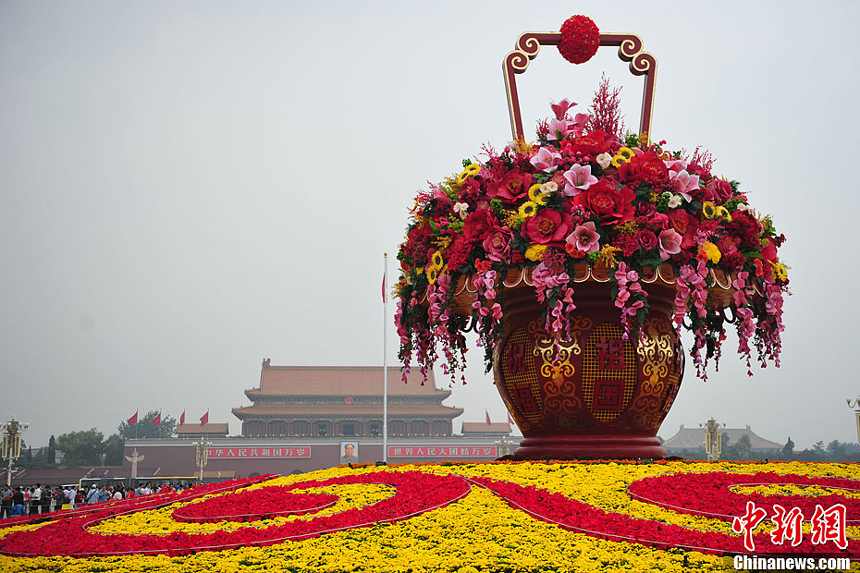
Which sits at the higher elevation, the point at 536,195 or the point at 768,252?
the point at 536,195

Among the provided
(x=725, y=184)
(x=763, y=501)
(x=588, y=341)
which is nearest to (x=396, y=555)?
(x=763, y=501)

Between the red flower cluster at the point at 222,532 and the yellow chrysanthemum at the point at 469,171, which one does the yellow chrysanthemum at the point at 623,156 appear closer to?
the yellow chrysanthemum at the point at 469,171

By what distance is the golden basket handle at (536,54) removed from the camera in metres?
5.11

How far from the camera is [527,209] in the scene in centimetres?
382

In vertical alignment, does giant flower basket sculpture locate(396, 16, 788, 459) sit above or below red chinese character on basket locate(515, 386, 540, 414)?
above

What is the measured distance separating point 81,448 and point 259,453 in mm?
15860

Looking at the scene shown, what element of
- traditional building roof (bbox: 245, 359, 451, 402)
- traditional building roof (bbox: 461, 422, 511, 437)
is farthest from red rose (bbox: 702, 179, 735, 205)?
traditional building roof (bbox: 245, 359, 451, 402)

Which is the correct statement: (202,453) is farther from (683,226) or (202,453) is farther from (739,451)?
(683,226)

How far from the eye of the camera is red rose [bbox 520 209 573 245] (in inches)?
145

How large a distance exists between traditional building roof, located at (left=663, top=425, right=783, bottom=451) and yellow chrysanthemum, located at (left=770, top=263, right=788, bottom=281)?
6391 cm

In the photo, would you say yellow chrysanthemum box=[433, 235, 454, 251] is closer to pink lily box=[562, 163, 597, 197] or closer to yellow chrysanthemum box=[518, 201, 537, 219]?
yellow chrysanthemum box=[518, 201, 537, 219]

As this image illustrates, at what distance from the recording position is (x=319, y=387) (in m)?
46.0

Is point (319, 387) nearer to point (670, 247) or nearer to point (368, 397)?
point (368, 397)

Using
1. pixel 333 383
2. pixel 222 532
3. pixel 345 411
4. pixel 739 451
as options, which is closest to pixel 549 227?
pixel 222 532
